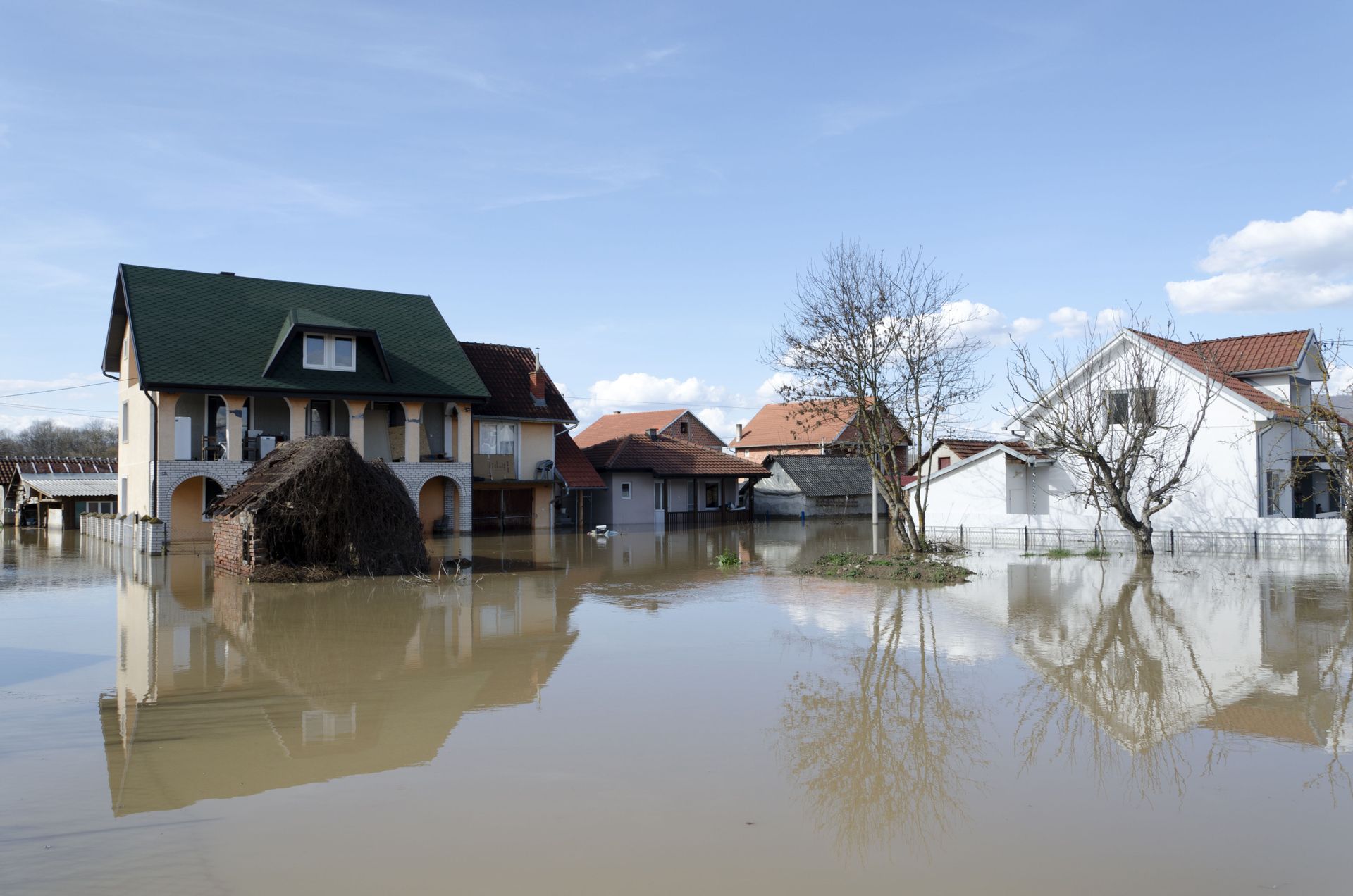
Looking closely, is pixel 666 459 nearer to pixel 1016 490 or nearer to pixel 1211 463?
pixel 1016 490

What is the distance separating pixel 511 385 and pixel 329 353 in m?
7.91

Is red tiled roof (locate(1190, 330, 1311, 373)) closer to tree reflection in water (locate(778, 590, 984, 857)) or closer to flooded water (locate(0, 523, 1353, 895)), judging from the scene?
flooded water (locate(0, 523, 1353, 895))

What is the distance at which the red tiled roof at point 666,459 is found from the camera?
4059 cm

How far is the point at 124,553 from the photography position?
25141 millimetres

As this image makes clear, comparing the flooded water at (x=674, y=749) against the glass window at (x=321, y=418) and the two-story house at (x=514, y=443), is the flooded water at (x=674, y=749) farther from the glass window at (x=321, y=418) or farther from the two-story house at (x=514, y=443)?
the two-story house at (x=514, y=443)

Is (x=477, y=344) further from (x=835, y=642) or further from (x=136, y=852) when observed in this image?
(x=136, y=852)

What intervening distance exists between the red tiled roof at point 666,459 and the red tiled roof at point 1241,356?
20.3 m

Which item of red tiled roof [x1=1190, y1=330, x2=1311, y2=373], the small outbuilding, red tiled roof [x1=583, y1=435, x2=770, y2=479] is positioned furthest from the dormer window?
red tiled roof [x1=1190, y1=330, x2=1311, y2=373]

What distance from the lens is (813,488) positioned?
46.9 meters

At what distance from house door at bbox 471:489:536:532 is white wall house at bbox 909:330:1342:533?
14928 millimetres

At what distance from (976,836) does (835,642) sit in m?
6.50

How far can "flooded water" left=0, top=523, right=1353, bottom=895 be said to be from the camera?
5.45 meters

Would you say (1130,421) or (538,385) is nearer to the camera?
(1130,421)

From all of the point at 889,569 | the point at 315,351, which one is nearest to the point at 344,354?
the point at 315,351
